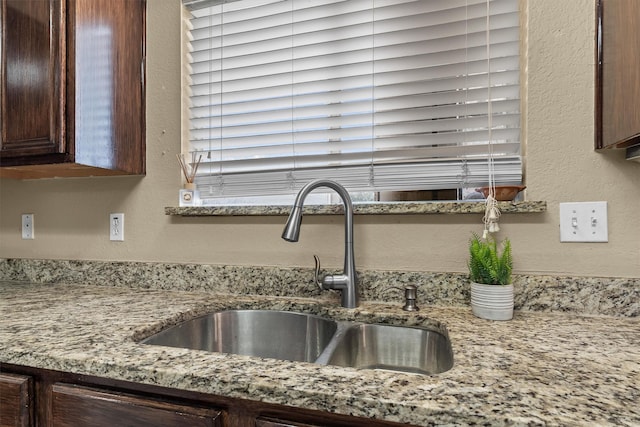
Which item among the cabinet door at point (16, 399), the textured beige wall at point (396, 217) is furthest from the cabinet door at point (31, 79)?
the cabinet door at point (16, 399)

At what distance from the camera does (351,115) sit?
127cm

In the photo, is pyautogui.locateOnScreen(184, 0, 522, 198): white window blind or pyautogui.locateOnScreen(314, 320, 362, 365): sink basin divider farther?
pyautogui.locateOnScreen(184, 0, 522, 198): white window blind

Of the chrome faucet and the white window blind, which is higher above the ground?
the white window blind

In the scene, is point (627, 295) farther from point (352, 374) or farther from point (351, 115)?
point (351, 115)

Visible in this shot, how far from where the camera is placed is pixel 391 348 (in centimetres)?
102

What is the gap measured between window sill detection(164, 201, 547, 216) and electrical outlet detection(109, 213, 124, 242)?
9.3 inches

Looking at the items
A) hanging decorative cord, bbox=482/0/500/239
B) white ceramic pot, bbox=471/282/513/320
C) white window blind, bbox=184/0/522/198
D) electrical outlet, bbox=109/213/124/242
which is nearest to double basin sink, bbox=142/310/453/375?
white ceramic pot, bbox=471/282/513/320

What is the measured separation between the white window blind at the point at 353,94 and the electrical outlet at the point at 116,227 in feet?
1.17

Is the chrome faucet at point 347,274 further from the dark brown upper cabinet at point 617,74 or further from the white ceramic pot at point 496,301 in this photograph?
the dark brown upper cabinet at point 617,74

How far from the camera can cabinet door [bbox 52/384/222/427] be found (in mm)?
646

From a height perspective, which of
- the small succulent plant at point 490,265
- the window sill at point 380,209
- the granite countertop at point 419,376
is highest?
the window sill at point 380,209

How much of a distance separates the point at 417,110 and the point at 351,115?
22 cm

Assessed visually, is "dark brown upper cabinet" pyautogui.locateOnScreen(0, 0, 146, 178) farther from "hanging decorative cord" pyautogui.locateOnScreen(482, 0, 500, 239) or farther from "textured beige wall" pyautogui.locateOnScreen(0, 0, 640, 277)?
"hanging decorative cord" pyautogui.locateOnScreen(482, 0, 500, 239)

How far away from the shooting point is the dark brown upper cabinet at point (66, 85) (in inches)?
45.8
